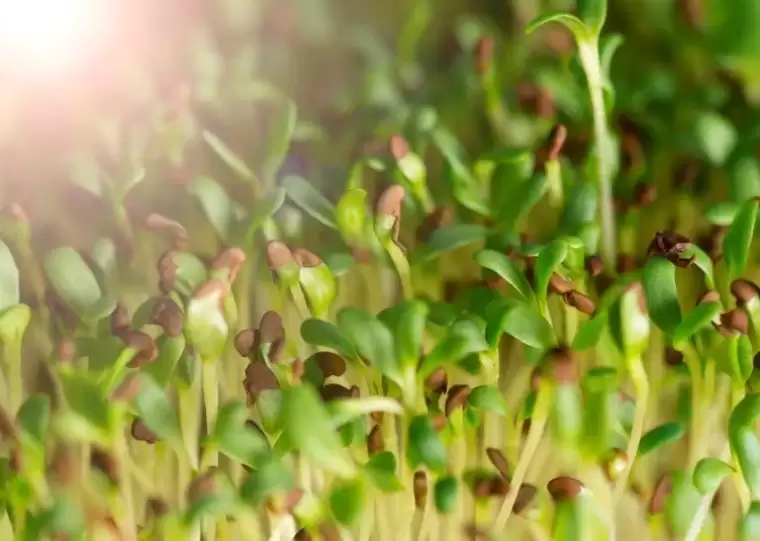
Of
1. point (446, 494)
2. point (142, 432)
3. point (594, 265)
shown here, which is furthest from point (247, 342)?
point (594, 265)

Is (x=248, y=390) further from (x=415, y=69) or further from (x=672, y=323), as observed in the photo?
(x=415, y=69)

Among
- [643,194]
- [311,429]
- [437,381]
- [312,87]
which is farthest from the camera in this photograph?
[312,87]

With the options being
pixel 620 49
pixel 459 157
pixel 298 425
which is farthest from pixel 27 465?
pixel 620 49

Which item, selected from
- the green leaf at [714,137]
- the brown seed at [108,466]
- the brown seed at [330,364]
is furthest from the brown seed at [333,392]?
the green leaf at [714,137]

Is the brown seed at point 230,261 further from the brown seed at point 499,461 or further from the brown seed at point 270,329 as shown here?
the brown seed at point 499,461

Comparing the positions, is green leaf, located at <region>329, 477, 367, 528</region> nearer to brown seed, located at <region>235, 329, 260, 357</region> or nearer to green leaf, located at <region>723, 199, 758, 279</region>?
brown seed, located at <region>235, 329, 260, 357</region>

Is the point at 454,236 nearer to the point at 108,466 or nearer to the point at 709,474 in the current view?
the point at 709,474
